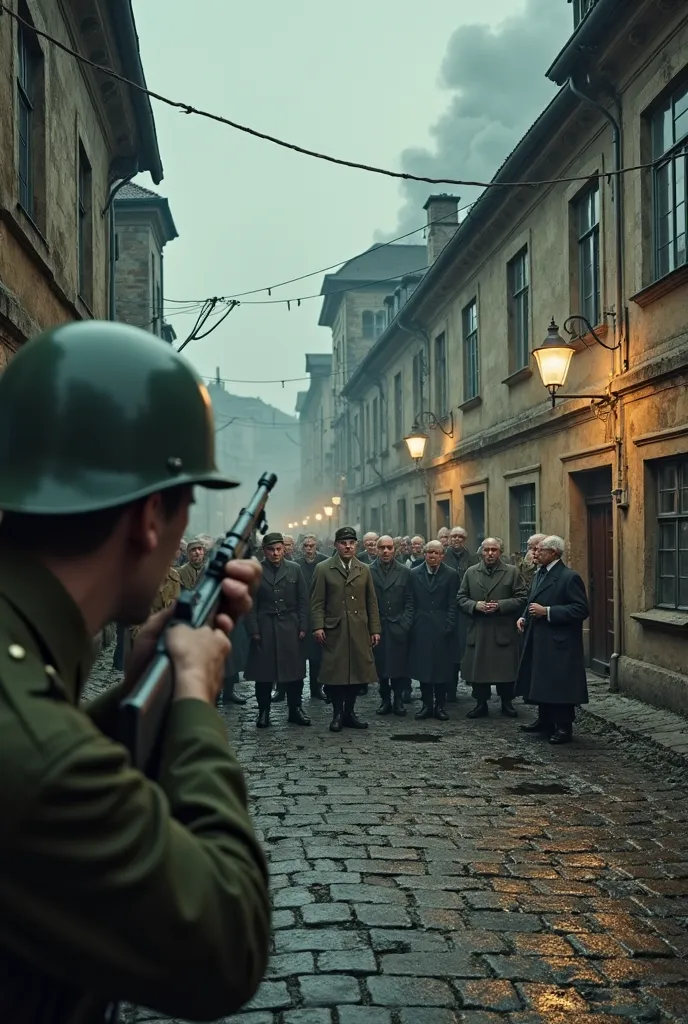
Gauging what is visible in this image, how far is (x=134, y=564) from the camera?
1.33 meters

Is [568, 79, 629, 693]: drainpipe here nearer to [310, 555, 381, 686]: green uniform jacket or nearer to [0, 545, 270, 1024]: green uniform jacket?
[310, 555, 381, 686]: green uniform jacket

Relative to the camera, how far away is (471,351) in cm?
1925

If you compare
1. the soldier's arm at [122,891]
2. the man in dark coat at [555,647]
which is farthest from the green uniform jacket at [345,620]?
the soldier's arm at [122,891]

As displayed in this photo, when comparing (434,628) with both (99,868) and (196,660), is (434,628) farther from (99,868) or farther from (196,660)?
(99,868)

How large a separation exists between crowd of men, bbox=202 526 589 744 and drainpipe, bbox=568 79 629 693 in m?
1.09

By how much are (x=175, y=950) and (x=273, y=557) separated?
30.6 ft

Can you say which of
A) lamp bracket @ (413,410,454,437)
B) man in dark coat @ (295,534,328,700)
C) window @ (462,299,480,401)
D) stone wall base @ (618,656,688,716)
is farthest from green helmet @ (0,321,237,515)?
lamp bracket @ (413,410,454,437)

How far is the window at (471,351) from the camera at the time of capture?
18.7 m

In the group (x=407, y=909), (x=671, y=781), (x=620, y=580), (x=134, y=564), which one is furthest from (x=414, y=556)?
(x=134, y=564)

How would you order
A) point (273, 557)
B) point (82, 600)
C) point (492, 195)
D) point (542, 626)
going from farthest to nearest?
point (492, 195) → point (273, 557) → point (542, 626) → point (82, 600)

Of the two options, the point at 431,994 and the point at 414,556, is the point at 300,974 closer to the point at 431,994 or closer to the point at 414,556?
the point at 431,994

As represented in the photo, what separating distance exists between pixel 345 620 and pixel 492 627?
1570 millimetres

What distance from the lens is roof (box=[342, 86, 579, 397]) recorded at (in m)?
12.3

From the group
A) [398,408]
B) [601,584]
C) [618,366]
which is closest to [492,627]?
[601,584]
